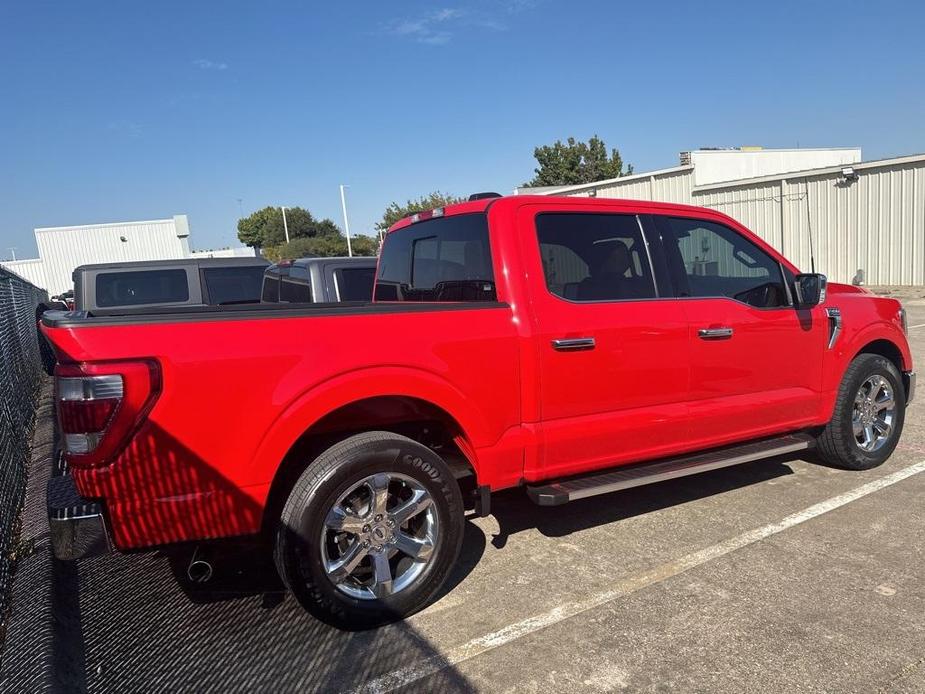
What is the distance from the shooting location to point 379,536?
3023mm

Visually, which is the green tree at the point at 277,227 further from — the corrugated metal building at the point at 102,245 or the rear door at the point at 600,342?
the rear door at the point at 600,342

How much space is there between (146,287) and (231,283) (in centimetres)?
102

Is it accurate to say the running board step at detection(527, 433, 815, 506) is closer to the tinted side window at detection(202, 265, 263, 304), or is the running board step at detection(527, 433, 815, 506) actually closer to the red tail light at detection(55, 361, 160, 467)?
the red tail light at detection(55, 361, 160, 467)

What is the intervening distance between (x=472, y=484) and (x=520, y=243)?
4.50 feet

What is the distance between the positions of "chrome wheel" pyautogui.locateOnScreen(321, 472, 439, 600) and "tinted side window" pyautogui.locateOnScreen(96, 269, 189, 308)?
6.11m

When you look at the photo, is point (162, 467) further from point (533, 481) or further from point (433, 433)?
point (533, 481)

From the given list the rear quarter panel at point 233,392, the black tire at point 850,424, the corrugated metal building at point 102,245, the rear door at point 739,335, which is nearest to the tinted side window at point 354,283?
the rear door at point 739,335

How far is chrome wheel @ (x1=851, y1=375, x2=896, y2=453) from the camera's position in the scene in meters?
4.77

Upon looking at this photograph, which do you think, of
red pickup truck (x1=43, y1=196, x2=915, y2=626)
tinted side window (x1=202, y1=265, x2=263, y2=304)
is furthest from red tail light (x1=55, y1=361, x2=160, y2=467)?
tinted side window (x1=202, y1=265, x2=263, y2=304)

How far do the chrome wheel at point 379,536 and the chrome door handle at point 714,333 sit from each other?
74.1 inches

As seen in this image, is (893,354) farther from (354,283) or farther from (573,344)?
(354,283)

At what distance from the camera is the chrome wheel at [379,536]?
116 inches

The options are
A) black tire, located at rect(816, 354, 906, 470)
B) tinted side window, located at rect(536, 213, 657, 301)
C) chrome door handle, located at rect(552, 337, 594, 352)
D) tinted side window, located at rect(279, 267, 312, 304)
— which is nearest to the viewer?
chrome door handle, located at rect(552, 337, 594, 352)

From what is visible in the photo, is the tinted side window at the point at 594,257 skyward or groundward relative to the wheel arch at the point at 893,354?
skyward
